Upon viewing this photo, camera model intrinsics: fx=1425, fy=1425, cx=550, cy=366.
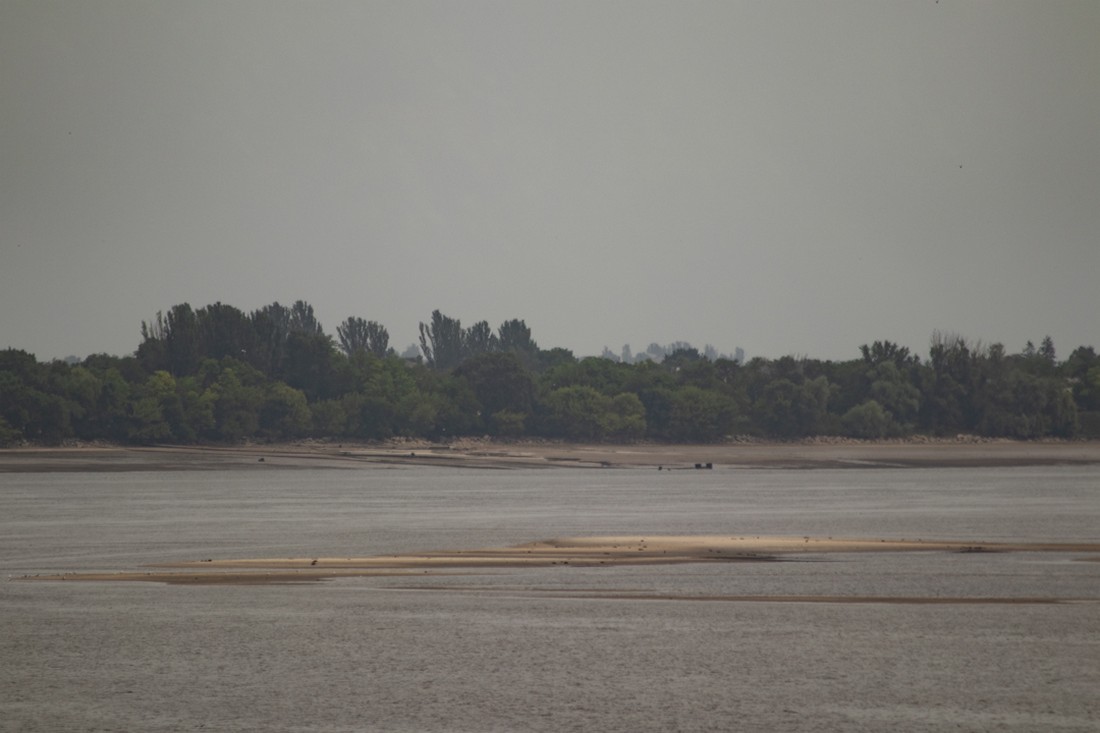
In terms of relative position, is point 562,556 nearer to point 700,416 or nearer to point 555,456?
point 555,456

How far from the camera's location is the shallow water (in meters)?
16.5

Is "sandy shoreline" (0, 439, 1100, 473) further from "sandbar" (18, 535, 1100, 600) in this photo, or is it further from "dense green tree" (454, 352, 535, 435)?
"sandbar" (18, 535, 1100, 600)

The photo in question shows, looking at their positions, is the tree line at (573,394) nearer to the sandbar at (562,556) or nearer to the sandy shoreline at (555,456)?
the sandy shoreline at (555,456)

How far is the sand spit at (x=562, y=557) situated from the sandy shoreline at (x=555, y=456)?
88839 mm

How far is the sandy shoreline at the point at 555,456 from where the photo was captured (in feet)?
433

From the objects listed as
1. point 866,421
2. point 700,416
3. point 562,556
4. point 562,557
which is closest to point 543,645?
point 562,557

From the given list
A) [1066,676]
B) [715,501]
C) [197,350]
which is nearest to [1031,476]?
[715,501]

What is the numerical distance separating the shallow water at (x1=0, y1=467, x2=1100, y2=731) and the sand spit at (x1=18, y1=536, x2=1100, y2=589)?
53.6 inches

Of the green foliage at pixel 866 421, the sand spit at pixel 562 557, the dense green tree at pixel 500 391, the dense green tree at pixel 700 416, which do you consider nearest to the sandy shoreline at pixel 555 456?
the green foliage at pixel 866 421

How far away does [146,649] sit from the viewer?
21.0 meters

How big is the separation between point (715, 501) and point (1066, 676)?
51.3m

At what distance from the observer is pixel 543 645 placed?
69.4ft

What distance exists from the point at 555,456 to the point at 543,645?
13298 cm

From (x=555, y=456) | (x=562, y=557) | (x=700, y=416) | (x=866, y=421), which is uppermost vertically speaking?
(x=700, y=416)
